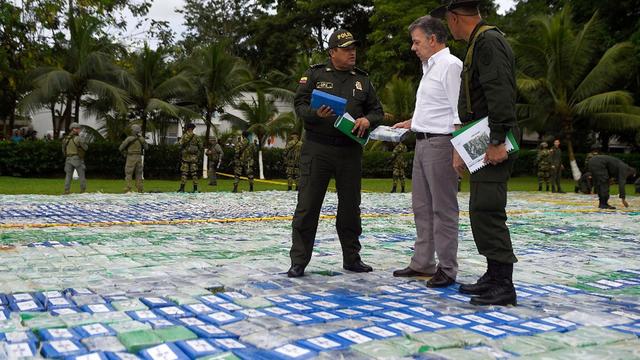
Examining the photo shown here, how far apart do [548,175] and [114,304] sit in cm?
1944

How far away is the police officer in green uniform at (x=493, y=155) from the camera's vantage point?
3.76 meters

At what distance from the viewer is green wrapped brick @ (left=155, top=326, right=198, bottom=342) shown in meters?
3.01

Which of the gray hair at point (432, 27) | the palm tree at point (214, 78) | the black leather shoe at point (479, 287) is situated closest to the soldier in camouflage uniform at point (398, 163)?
the palm tree at point (214, 78)

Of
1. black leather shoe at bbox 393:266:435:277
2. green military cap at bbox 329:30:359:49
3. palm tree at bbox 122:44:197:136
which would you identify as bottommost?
black leather shoe at bbox 393:266:435:277

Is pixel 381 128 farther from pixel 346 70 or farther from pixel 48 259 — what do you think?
pixel 48 259

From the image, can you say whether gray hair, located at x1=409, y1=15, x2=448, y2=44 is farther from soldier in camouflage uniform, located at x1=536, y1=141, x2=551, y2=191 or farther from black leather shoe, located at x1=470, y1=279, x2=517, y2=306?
soldier in camouflage uniform, located at x1=536, y1=141, x2=551, y2=191

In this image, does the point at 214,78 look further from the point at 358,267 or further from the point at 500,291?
the point at 500,291

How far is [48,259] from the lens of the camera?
5340 millimetres

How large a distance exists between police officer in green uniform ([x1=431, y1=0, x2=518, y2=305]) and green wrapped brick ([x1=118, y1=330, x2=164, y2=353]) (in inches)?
75.7

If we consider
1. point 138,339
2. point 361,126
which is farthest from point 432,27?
point 138,339

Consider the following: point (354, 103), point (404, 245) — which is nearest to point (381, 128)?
point (354, 103)

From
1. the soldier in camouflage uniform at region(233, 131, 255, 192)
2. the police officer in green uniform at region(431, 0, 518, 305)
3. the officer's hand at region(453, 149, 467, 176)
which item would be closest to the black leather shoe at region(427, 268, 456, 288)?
the police officer in green uniform at region(431, 0, 518, 305)

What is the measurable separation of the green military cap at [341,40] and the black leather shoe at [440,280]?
1.83m

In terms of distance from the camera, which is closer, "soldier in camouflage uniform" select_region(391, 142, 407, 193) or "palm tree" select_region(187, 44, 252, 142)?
"soldier in camouflage uniform" select_region(391, 142, 407, 193)
